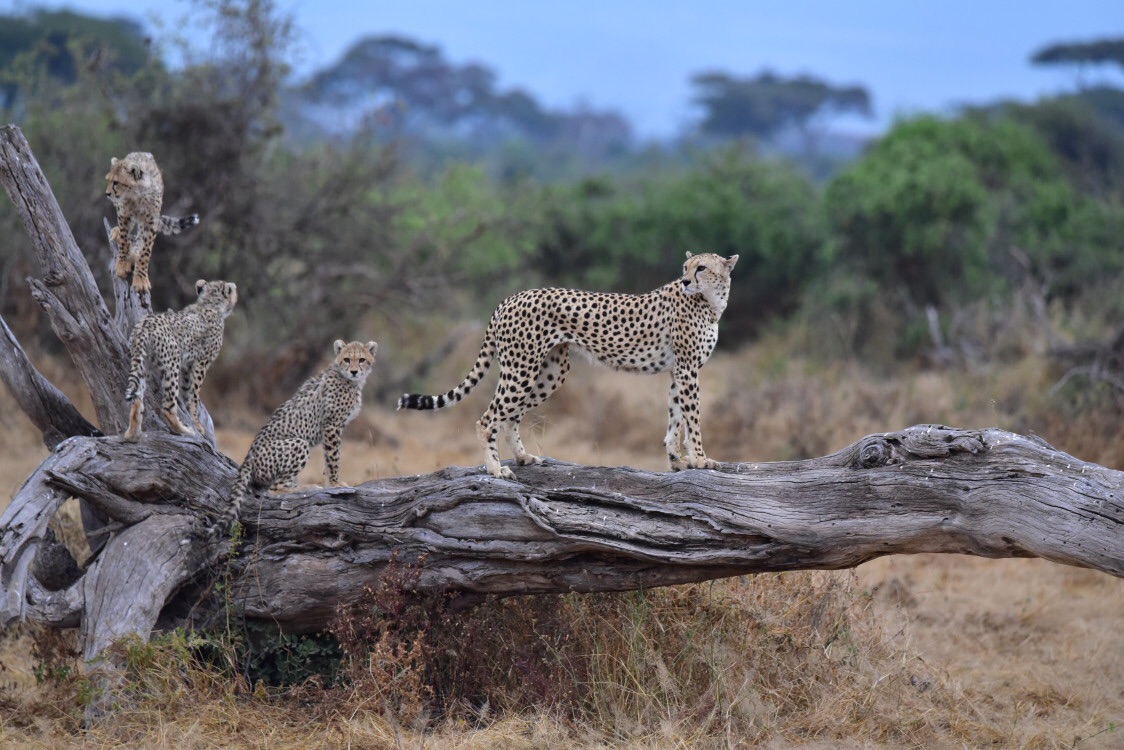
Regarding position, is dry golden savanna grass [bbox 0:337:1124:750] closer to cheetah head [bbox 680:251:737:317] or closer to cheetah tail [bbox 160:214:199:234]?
cheetah head [bbox 680:251:737:317]

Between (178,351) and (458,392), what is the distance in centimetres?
137

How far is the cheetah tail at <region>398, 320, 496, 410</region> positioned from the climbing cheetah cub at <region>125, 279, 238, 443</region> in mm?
1093

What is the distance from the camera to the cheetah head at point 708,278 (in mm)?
5617

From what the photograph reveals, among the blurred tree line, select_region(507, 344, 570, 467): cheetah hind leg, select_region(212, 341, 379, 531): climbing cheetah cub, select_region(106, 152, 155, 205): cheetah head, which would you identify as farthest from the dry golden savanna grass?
the blurred tree line

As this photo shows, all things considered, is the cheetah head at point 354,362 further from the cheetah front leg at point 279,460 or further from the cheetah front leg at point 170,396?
the cheetah front leg at point 170,396

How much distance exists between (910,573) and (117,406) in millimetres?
5713

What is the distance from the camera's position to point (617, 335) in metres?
5.65

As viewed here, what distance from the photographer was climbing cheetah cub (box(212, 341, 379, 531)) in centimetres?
578

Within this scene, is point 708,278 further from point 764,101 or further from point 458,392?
point 764,101

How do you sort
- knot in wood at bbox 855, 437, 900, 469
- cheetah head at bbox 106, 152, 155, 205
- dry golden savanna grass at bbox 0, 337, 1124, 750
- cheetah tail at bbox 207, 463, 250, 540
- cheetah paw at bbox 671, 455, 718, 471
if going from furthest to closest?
cheetah head at bbox 106, 152, 155, 205
cheetah tail at bbox 207, 463, 250, 540
cheetah paw at bbox 671, 455, 718, 471
dry golden savanna grass at bbox 0, 337, 1124, 750
knot in wood at bbox 855, 437, 900, 469

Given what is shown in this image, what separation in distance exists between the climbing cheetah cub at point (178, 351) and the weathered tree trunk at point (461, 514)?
169mm

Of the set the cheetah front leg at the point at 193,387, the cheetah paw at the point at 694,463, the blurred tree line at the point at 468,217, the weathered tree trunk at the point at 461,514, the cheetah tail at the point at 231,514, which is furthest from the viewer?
the blurred tree line at the point at 468,217

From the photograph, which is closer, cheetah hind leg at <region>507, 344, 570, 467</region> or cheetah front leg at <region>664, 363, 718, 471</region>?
cheetah front leg at <region>664, 363, 718, 471</region>

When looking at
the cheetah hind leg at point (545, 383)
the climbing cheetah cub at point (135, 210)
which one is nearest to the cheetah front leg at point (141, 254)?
the climbing cheetah cub at point (135, 210)
